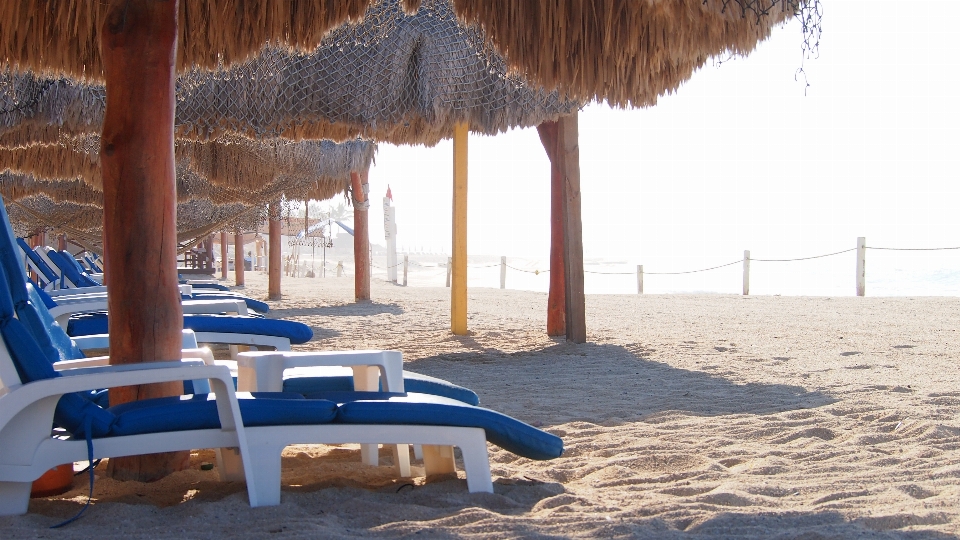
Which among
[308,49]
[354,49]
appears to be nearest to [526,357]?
[354,49]

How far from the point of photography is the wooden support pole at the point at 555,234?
272 inches

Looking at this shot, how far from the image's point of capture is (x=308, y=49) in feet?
11.4

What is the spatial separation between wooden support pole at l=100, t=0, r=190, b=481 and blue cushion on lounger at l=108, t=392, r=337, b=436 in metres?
0.36

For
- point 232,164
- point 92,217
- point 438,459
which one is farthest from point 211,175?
point 438,459

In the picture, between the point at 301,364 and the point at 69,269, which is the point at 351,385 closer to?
the point at 301,364

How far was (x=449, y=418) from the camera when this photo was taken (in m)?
2.28

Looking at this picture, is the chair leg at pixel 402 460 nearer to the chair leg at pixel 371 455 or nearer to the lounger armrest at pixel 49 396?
the chair leg at pixel 371 455

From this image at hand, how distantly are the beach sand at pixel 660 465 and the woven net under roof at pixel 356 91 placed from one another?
6.49 feet

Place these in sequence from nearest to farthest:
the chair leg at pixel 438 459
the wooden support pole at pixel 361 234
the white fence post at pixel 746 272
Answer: the chair leg at pixel 438 459 < the wooden support pole at pixel 361 234 < the white fence post at pixel 746 272

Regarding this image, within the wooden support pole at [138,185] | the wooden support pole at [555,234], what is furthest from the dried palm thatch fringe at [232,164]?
the wooden support pole at [138,185]

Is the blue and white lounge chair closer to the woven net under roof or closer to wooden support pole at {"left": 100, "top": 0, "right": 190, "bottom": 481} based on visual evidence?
wooden support pole at {"left": 100, "top": 0, "right": 190, "bottom": 481}

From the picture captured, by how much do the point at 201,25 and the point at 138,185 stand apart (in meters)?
1.09

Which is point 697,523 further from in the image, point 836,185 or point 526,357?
point 836,185

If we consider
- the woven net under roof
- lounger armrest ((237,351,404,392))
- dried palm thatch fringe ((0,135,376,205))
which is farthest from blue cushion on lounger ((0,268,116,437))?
dried palm thatch fringe ((0,135,376,205))
